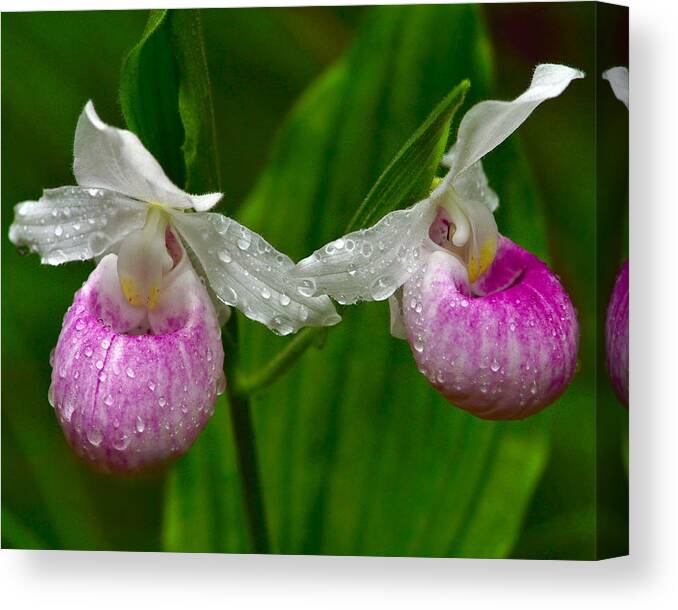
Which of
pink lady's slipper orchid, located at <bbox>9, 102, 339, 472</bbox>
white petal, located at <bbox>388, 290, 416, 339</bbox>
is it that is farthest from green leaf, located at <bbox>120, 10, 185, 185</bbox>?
white petal, located at <bbox>388, 290, 416, 339</bbox>

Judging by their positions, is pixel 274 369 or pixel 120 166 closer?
pixel 120 166

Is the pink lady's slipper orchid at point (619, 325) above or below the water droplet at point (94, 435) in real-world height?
above

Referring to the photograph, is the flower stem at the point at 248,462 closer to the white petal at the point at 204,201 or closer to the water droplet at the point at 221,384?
the water droplet at the point at 221,384

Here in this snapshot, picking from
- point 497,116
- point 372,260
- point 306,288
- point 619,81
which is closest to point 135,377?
point 306,288

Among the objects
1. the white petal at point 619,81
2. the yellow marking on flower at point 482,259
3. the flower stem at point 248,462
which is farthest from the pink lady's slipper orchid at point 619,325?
the flower stem at point 248,462

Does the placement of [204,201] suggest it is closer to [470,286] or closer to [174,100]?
[174,100]

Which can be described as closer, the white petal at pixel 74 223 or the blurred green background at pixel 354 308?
the white petal at pixel 74 223
